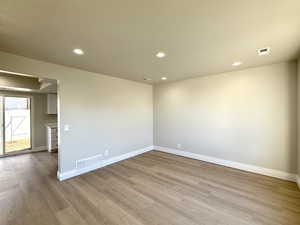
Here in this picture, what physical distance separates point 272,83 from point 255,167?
6.58 ft

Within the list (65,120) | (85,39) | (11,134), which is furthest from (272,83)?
(11,134)

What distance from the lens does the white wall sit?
282cm

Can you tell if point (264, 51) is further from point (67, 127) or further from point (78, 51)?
point (67, 127)

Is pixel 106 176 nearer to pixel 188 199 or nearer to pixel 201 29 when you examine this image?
pixel 188 199

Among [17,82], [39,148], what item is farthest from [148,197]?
[39,148]

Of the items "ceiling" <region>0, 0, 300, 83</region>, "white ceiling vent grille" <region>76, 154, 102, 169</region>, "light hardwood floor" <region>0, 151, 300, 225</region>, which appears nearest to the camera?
"ceiling" <region>0, 0, 300, 83</region>

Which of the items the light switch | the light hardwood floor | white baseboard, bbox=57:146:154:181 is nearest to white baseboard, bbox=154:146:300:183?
the light hardwood floor

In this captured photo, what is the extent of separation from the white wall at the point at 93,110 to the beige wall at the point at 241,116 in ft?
4.21

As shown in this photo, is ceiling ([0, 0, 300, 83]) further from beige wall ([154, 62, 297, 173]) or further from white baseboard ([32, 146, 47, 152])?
white baseboard ([32, 146, 47, 152])

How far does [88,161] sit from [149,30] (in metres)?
3.23

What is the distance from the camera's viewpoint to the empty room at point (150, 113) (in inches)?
60.7

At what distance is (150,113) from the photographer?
16.8 ft

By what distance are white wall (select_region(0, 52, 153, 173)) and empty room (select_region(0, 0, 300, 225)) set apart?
0.03 m

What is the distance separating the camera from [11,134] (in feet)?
15.6
